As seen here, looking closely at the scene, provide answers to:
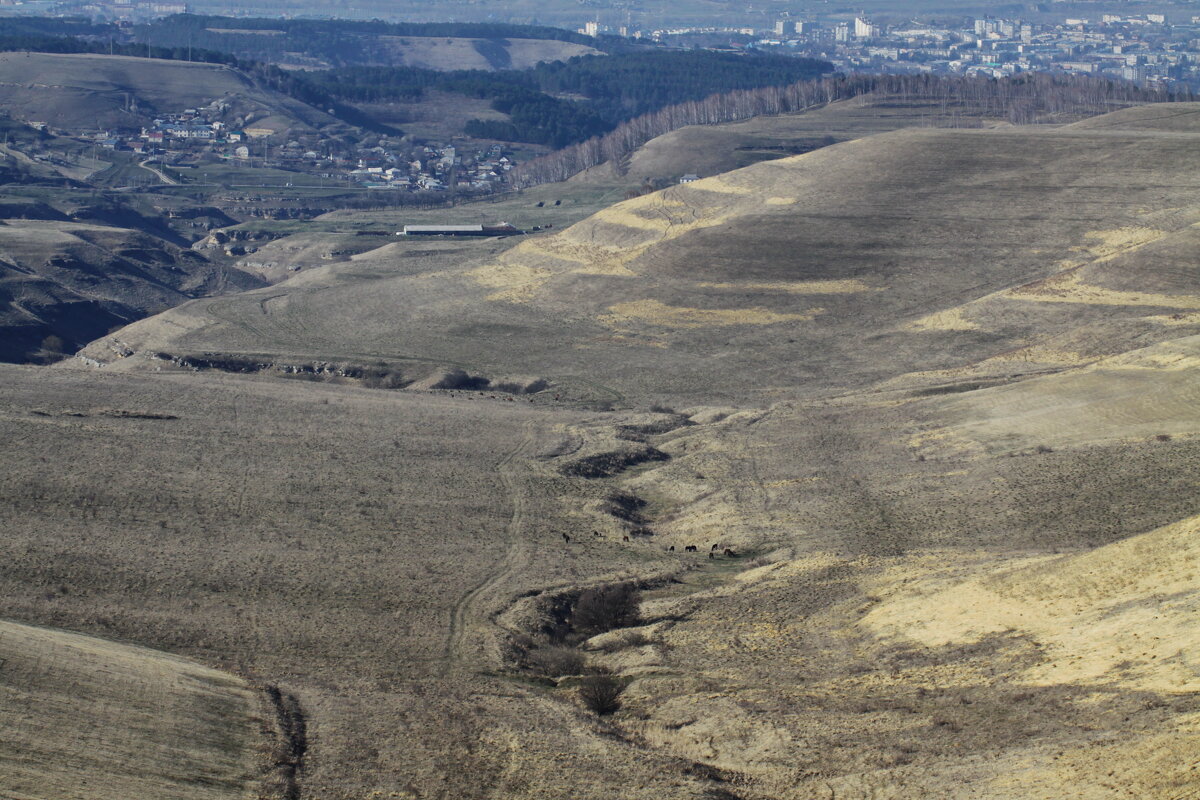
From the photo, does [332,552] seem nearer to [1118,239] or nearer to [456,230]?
[1118,239]

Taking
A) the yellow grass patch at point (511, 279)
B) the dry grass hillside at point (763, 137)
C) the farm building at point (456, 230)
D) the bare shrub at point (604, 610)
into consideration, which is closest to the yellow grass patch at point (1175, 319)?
the yellow grass patch at point (511, 279)

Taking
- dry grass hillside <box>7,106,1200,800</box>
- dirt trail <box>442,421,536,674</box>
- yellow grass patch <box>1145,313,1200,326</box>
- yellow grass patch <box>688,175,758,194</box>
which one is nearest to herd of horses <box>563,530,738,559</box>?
dry grass hillside <box>7,106,1200,800</box>

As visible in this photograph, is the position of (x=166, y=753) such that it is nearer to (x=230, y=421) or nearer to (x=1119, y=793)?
(x=1119, y=793)

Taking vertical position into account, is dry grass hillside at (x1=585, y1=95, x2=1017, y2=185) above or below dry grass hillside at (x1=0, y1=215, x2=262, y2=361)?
above

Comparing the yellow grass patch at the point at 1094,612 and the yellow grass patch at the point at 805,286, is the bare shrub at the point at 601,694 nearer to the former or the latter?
the yellow grass patch at the point at 1094,612

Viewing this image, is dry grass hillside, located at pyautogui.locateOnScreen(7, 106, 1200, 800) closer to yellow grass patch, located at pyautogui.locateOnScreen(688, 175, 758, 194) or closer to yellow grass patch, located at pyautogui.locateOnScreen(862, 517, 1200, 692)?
yellow grass patch, located at pyautogui.locateOnScreen(862, 517, 1200, 692)

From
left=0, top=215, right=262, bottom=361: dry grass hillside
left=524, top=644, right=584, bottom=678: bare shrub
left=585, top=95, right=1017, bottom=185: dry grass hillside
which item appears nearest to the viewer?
left=524, top=644, right=584, bottom=678: bare shrub
